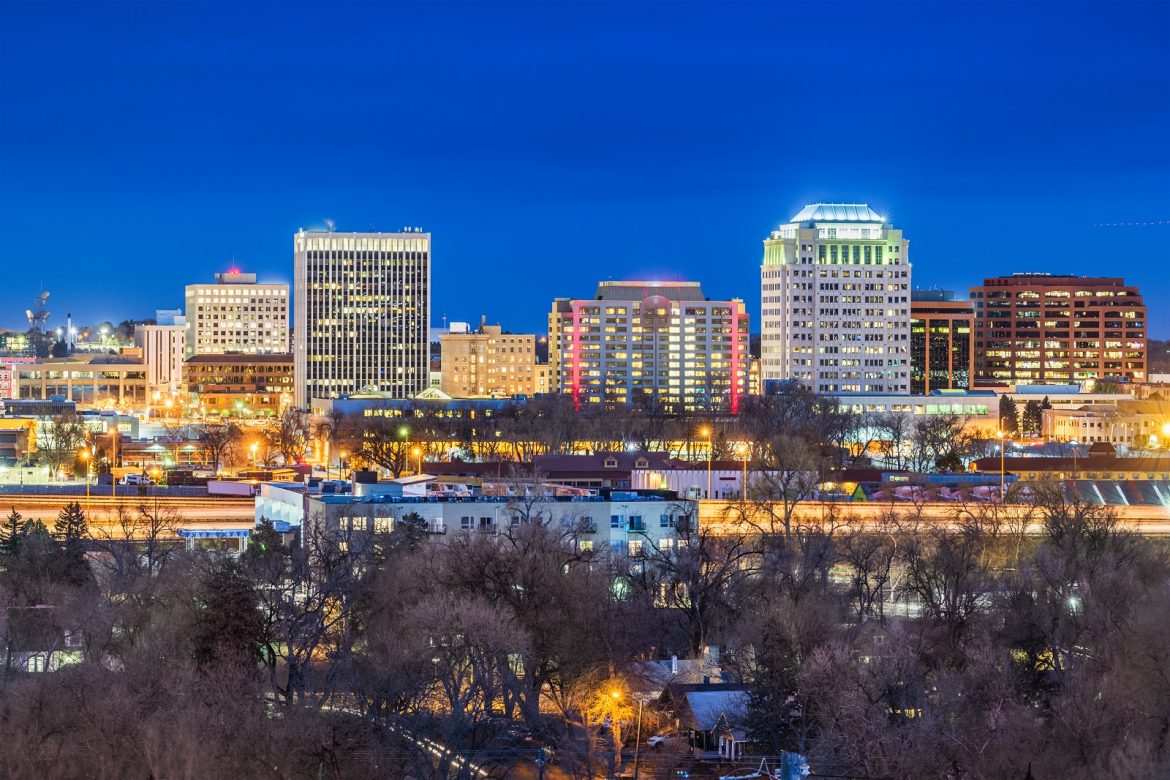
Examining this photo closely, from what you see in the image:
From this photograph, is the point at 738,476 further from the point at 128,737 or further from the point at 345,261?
the point at 345,261

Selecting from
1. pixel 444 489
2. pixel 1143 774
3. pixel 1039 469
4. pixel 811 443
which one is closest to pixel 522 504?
pixel 444 489

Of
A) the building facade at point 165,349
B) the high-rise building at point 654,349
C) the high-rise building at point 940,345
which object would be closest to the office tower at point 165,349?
the building facade at point 165,349

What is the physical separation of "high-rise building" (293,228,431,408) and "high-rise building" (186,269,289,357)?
43.8m

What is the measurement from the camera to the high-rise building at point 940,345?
152 meters

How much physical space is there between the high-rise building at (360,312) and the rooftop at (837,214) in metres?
31.9

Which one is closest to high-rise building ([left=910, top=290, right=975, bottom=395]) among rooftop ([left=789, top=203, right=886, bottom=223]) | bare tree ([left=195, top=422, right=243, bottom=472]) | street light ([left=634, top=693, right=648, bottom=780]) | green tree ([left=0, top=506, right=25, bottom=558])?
rooftop ([left=789, top=203, right=886, bottom=223])

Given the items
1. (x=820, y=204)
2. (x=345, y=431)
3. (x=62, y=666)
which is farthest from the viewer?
(x=820, y=204)

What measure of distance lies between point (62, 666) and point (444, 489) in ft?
70.4

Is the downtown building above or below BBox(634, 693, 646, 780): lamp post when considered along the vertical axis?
above

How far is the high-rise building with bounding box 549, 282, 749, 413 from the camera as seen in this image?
479ft

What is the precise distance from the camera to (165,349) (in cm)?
19650

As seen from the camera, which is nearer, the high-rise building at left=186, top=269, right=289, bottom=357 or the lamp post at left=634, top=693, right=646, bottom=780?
the lamp post at left=634, top=693, right=646, bottom=780

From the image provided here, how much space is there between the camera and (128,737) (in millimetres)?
31750

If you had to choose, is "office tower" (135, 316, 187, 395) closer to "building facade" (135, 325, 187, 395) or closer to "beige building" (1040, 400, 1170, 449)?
"building facade" (135, 325, 187, 395)
